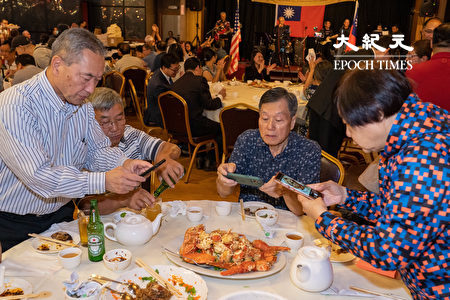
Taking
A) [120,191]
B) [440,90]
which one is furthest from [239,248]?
[440,90]

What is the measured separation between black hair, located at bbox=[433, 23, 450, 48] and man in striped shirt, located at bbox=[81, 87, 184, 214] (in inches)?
75.5

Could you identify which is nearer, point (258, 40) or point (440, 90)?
point (440, 90)

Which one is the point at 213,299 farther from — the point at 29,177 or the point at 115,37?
the point at 115,37

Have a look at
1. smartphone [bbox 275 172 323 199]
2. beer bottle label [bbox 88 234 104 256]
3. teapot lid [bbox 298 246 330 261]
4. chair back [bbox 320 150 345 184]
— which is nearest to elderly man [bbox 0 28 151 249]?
beer bottle label [bbox 88 234 104 256]

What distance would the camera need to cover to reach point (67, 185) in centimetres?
170

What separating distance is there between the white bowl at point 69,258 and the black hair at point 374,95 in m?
1.11

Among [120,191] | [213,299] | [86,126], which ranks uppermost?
[86,126]

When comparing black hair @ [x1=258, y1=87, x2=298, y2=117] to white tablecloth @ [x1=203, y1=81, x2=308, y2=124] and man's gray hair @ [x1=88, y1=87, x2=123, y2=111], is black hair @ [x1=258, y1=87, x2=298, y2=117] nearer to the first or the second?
man's gray hair @ [x1=88, y1=87, x2=123, y2=111]

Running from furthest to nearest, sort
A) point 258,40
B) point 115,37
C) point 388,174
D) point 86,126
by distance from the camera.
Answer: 1. point 258,40
2. point 115,37
3. point 86,126
4. point 388,174

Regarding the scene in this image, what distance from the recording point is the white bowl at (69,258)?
1.46 meters

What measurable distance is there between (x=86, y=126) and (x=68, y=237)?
67 centimetres

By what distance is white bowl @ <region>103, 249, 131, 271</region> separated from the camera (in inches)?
57.3

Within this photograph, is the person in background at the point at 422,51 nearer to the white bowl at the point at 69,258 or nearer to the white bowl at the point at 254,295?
the white bowl at the point at 254,295

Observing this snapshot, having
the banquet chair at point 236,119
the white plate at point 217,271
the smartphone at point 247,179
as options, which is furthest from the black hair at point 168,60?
the white plate at point 217,271
